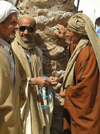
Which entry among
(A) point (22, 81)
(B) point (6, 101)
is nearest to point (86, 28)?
(A) point (22, 81)

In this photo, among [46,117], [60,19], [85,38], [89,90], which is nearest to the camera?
[89,90]

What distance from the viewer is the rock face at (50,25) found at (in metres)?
2.87

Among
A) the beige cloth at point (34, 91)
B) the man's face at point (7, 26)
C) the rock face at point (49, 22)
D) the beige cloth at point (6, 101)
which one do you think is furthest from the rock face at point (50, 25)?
the beige cloth at point (6, 101)

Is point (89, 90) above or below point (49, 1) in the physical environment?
below

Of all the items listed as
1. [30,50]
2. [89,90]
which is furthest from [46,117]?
[30,50]

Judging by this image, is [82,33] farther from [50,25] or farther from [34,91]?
[34,91]

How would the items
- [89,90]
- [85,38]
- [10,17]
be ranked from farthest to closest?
[85,38] → [89,90] → [10,17]

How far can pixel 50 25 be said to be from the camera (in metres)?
2.92

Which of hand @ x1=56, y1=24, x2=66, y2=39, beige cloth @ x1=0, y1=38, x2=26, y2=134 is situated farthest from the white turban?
hand @ x1=56, y1=24, x2=66, y2=39

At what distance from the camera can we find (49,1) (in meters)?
2.85

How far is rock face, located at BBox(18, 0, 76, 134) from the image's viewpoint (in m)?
2.87

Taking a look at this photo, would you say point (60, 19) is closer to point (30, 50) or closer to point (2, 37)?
point (30, 50)

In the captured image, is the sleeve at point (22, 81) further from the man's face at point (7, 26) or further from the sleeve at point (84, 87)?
the sleeve at point (84, 87)

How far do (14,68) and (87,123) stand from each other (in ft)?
4.46
